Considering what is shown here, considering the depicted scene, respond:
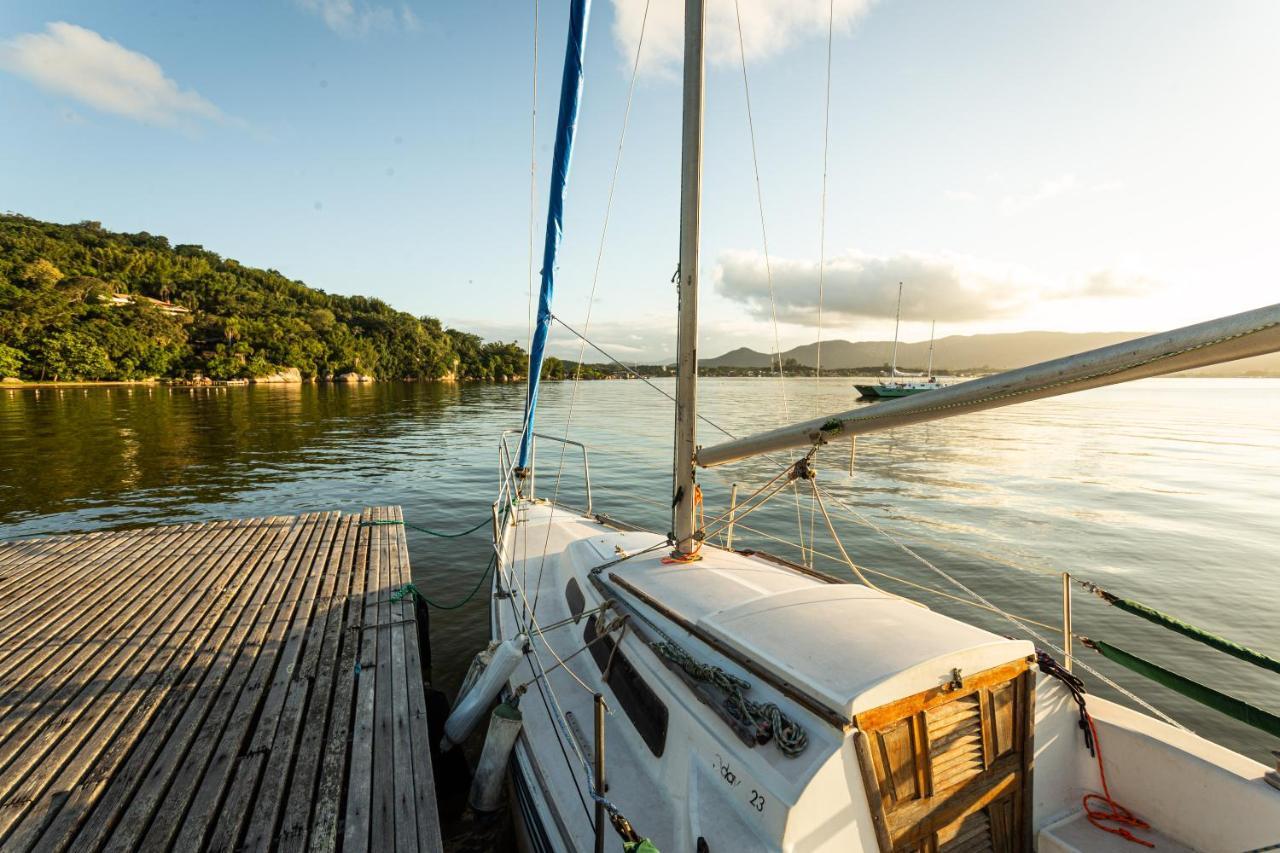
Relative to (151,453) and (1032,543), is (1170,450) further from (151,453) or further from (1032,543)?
(151,453)

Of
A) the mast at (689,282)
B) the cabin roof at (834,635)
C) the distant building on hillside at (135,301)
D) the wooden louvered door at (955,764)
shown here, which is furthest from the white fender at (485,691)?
the distant building on hillside at (135,301)

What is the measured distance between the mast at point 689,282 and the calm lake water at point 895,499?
2437mm

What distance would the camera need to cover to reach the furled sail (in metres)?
2.13

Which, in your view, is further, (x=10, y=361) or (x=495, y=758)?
(x=10, y=361)

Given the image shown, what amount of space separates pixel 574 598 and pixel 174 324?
106 m

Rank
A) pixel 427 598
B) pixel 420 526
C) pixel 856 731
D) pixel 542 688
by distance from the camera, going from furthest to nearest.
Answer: pixel 420 526 → pixel 427 598 → pixel 542 688 → pixel 856 731

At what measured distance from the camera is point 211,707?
4.64 meters

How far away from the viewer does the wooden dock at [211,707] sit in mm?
3486

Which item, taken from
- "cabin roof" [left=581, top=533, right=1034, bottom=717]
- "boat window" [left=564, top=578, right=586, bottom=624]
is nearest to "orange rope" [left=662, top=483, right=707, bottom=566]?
"cabin roof" [left=581, top=533, right=1034, bottom=717]

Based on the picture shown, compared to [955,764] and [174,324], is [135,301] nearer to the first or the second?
[174,324]

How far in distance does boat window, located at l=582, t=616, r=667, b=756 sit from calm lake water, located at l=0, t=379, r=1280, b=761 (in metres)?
2.68

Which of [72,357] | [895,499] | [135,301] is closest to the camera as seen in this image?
[895,499]

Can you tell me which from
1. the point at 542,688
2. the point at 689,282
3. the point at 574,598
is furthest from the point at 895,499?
the point at 542,688

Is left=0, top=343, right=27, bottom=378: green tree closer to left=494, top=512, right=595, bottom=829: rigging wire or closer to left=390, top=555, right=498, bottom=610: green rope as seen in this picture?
left=390, top=555, right=498, bottom=610: green rope
